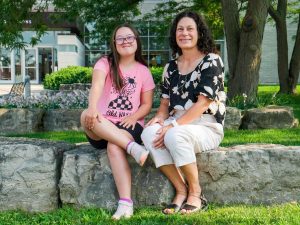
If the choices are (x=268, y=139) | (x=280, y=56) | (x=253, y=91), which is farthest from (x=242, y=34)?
(x=280, y=56)

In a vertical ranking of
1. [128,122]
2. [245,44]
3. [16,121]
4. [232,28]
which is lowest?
[16,121]

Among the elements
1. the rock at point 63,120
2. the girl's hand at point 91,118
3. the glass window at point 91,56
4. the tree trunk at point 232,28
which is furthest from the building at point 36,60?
the girl's hand at point 91,118

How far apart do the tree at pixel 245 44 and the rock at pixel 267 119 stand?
1301 mm

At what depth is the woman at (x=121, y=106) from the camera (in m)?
3.83

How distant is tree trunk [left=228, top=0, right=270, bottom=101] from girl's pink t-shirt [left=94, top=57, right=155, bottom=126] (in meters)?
5.52

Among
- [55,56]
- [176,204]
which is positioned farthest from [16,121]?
[55,56]

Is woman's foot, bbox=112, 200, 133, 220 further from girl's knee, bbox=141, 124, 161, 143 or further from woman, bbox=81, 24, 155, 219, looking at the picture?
girl's knee, bbox=141, 124, 161, 143

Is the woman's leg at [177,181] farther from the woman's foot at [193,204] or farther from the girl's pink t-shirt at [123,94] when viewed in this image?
the girl's pink t-shirt at [123,94]

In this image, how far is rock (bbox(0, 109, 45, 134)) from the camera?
8.10m

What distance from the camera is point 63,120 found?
826 cm

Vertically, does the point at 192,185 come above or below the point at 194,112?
below

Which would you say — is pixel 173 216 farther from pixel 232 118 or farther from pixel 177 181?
pixel 232 118

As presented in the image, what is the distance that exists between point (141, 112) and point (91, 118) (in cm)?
47

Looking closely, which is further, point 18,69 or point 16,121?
point 18,69
